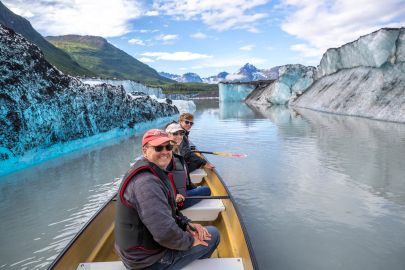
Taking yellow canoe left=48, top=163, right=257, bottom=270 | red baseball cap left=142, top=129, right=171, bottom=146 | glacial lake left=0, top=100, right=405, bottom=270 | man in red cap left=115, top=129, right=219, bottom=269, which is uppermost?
red baseball cap left=142, top=129, right=171, bottom=146

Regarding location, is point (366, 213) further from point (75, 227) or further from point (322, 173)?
point (75, 227)

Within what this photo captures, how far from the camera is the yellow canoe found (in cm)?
429

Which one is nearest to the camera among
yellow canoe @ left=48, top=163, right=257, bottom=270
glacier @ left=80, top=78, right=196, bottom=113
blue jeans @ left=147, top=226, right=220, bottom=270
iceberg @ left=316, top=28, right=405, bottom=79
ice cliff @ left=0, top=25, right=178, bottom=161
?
blue jeans @ left=147, top=226, right=220, bottom=270

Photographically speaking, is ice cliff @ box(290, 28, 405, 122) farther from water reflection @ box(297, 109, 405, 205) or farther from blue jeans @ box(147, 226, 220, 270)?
blue jeans @ box(147, 226, 220, 270)

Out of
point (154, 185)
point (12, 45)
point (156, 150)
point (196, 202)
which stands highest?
point (12, 45)

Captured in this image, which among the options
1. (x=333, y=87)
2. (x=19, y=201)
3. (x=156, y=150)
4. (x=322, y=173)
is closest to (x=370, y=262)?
(x=156, y=150)

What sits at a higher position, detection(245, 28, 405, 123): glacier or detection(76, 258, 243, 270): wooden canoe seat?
detection(245, 28, 405, 123): glacier

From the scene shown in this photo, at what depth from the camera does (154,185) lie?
3.15 metres

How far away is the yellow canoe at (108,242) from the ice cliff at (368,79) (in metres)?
24.6

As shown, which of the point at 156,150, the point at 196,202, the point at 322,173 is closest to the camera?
the point at 156,150

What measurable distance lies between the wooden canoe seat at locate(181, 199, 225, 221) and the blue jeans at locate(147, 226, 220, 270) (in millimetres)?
1851

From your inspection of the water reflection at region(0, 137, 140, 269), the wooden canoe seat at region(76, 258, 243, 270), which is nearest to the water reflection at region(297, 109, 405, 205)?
the wooden canoe seat at region(76, 258, 243, 270)

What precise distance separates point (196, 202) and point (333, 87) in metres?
40.6

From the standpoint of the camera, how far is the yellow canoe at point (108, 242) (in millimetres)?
4294
